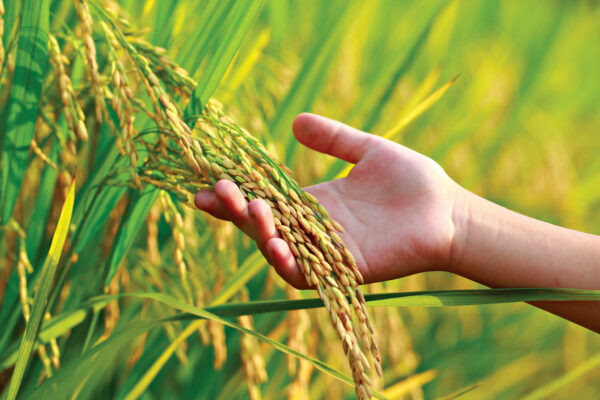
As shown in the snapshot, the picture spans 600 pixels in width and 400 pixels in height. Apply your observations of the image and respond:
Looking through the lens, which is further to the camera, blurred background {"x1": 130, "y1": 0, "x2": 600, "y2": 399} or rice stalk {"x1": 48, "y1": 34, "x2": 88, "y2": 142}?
blurred background {"x1": 130, "y1": 0, "x2": 600, "y2": 399}

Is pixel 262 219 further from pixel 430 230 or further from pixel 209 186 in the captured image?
pixel 430 230

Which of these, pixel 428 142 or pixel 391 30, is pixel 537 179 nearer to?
pixel 428 142

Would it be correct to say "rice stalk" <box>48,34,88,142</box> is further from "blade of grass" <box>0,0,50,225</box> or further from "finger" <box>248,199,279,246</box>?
"finger" <box>248,199,279,246</box>

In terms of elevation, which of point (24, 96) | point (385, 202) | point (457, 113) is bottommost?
point (24, 96)

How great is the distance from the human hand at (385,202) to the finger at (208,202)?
257 mm

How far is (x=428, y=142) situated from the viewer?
93.3 inches

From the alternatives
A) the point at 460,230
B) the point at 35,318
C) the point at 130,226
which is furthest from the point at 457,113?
the point at 35,318

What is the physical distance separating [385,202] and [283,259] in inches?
13.9

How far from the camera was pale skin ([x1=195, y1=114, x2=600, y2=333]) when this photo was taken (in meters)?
1.00

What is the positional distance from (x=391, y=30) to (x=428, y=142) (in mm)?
728

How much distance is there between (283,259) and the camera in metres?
0.76

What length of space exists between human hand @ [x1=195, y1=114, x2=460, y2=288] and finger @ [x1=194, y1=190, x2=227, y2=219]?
0.26 meters

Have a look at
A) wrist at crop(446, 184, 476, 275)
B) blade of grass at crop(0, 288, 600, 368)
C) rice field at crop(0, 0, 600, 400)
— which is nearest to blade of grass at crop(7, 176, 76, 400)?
rice field at crop(0, 0, 600, 400)

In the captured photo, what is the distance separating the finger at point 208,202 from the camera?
2.70ft
